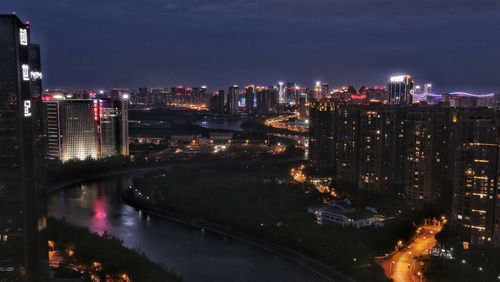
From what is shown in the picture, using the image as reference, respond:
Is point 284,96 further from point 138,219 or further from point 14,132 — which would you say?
point 14,132

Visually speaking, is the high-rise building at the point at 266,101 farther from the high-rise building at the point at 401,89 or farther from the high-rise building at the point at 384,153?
the high-rise building at the point at 384,153

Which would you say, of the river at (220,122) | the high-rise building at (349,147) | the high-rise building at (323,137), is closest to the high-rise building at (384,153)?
the high-rise building at (349,147)

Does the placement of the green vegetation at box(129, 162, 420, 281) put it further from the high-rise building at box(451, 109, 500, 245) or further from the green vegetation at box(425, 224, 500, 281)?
the high-rise building at box(451, 109, 500, 245)

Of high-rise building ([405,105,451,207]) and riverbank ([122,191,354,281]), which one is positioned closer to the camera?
riverbank ([122,191,354,281])

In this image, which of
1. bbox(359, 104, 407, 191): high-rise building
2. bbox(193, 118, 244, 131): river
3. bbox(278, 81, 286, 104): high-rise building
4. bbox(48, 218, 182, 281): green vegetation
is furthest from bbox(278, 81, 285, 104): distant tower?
bbox(48, 218, 182, 281): green vegetation

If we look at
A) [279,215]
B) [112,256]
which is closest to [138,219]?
[279,215]

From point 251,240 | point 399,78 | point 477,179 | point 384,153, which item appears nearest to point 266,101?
point 399,78
